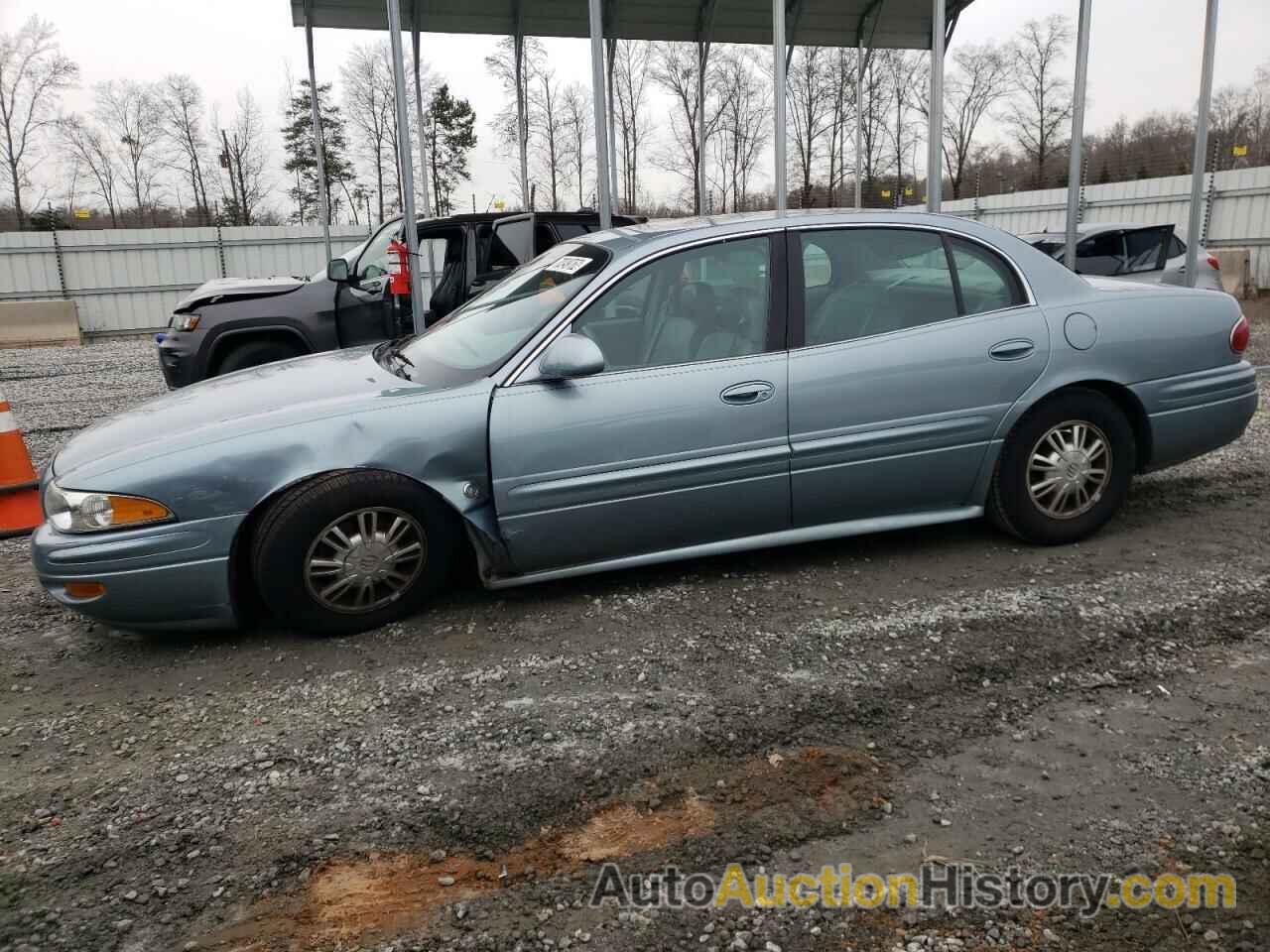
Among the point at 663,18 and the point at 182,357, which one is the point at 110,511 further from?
the point at 663,18

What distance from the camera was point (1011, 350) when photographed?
13.5 feet

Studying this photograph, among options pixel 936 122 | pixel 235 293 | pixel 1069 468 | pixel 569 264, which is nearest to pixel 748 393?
pixel 569 264

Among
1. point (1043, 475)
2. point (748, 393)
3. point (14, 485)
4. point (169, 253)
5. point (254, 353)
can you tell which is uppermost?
point (169, 253)

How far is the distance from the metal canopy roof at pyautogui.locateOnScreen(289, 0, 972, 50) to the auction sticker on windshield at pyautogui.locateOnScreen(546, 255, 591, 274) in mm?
8008

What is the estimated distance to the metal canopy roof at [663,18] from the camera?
11055 mm

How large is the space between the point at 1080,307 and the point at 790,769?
2720 mm

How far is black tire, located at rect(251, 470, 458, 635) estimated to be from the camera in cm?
348

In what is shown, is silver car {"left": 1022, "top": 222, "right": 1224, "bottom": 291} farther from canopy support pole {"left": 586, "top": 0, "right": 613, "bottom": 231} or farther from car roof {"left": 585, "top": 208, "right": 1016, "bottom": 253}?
car roof {"left": 585, "top": 208, "right": 1016, "bottom": 253}

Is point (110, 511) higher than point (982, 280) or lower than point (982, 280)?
lower

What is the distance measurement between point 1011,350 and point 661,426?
162cm

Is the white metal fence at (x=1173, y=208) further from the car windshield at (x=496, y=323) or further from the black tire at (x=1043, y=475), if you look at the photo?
the car windshield at (x=496, y=323)

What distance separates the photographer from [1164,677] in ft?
10.3

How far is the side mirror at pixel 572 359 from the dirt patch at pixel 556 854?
1.60m

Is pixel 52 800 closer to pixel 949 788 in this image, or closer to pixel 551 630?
pixel 551 630
